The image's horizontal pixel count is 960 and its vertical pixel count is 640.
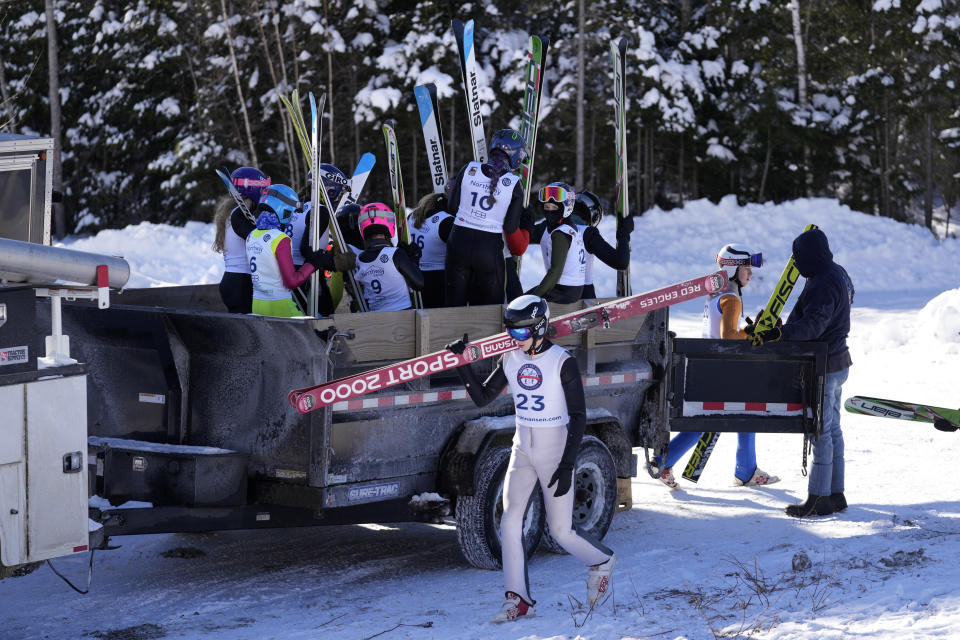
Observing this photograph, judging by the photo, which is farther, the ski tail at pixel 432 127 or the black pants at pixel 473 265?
the ski tail at pixel 432 127

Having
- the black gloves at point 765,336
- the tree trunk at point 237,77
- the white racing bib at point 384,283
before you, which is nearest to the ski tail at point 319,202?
the white racing bib at point 384,283

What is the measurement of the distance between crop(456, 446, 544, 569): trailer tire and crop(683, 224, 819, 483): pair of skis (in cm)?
202

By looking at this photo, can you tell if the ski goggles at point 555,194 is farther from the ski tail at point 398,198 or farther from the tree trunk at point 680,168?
the tree trunk at point 680,168

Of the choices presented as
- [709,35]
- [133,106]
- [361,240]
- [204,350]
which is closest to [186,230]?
[133,106]

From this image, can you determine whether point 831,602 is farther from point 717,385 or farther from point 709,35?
point 709,35

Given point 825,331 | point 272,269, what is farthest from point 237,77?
point 825,331

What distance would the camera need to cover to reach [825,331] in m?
7.75

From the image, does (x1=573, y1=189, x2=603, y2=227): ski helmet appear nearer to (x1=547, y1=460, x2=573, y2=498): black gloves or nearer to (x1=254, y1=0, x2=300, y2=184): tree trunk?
(x1=547, y1=460, x2=573, y2=498): black gloves

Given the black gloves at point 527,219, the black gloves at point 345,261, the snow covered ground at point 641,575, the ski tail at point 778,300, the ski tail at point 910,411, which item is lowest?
the snow covered ground at point 641,575

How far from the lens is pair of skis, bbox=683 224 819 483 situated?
7906mm

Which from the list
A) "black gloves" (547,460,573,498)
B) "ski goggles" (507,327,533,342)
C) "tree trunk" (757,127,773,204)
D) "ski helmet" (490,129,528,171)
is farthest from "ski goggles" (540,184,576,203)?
"tree trunk" (757,127,773,204)

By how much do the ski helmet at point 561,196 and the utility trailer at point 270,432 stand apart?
0.98 metres

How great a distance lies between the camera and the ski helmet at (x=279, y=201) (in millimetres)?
7258

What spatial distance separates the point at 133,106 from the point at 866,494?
24989 mm
